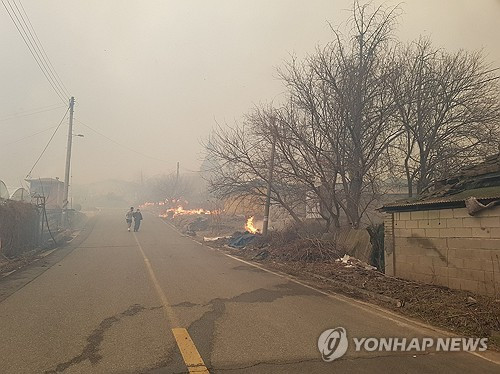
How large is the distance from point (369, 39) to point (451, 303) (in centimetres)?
1283

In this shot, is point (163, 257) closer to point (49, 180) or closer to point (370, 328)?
point (370, 328)

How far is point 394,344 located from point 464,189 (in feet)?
19.8

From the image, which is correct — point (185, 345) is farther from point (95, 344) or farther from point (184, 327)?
point (95, 344)

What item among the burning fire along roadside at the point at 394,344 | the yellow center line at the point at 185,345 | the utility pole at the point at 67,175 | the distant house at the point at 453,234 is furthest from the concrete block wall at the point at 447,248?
the utility pole at the point at 67,175

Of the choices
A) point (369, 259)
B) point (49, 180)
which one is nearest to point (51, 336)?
point (369, 259)

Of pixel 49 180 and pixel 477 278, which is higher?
pixel 49 180

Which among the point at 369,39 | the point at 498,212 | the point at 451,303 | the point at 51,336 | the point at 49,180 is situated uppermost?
the point at 369,39

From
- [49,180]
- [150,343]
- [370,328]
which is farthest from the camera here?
[49,180]

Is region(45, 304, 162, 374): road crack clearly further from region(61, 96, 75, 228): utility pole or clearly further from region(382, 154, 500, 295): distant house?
region(61, 96, 75, 228): utility pole

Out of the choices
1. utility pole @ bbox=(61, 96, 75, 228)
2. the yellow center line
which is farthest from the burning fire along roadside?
utility pole @ bbox=(61, 96, 75, 228)

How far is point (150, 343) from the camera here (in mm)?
5035

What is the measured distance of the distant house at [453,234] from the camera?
7730mm

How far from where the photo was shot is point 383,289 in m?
8.95

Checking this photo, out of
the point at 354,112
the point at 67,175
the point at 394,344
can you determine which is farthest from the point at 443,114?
the point at 67,175
